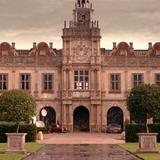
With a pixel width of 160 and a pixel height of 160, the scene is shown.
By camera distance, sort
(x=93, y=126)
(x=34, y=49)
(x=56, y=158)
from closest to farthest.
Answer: (x=56, y=158), (x=93, y=126), (x=34, y=49)

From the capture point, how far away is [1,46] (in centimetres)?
7488

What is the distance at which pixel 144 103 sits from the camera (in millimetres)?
44312

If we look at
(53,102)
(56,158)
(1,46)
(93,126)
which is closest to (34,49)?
(1,46)

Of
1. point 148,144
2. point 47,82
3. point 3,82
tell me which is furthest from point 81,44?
point 148,144

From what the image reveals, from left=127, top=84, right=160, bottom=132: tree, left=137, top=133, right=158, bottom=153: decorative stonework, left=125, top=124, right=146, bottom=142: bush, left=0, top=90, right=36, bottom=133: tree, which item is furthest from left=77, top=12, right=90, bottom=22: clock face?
left=137, top=133, right=158, bottom=153: decorative stonework

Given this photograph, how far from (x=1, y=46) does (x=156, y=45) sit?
20966 mm

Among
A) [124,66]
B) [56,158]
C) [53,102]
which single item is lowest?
[56,158]

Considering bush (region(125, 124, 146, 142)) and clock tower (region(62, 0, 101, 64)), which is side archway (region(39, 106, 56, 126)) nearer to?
clock tower (region(62, 0, 101, 64))

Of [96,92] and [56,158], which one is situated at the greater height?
[96,92]

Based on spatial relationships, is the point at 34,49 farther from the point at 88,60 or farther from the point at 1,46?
the point at 88,60

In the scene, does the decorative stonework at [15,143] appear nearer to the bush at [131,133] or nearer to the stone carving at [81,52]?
the bush at [131,133]

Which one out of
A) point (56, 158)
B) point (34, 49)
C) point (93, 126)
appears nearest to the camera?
point (56, 158)

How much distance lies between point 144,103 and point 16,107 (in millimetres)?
10114

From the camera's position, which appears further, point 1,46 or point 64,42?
point 1,46
